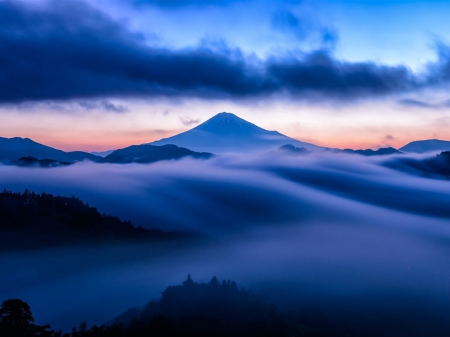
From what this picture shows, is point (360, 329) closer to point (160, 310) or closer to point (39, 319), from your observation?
point (160, 310)

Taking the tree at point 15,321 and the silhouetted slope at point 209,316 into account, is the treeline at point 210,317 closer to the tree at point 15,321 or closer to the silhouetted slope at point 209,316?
the silhouetted slope at point 209,316

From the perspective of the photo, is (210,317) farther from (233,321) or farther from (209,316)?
(233,321)

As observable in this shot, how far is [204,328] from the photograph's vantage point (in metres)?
102

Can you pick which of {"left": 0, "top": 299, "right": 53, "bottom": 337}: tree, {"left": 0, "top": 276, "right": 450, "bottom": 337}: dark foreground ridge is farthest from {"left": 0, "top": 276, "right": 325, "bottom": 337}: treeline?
{"left": 0, "top": 299, "right": 53, "bottom": 337}: tree

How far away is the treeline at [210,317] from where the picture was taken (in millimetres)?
87531

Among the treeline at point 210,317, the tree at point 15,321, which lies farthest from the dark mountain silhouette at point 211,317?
the tree at point 15,321

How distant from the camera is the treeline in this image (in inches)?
3446

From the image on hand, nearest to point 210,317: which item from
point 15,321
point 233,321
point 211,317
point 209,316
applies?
point 211,317

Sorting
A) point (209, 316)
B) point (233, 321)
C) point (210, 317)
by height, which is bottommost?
point (233, 321)

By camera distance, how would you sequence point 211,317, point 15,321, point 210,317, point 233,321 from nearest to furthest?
point 15,321
point 211,317
point 210,317
point 233,321

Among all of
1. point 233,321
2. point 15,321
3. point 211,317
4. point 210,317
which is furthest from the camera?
point 233,321

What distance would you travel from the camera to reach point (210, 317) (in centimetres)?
11206

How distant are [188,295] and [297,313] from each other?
146ft

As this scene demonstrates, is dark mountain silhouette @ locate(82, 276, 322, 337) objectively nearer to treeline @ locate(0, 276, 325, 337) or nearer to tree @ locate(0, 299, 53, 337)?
treeline @ locate(0, 276, 325, 337)
